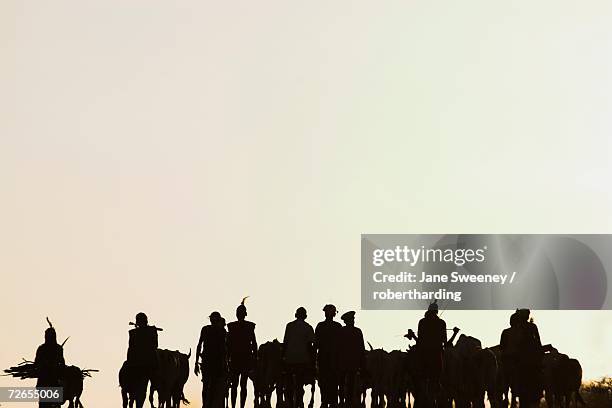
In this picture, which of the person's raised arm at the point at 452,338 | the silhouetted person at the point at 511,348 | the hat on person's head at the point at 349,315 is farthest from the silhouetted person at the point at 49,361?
the silhouetted person at the point at 511,348

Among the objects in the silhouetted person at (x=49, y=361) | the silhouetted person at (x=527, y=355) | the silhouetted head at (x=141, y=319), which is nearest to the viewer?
the silhouetted person at (x=49, y=361)

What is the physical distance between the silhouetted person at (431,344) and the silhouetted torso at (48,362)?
6.87m

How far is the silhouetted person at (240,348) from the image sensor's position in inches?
1067

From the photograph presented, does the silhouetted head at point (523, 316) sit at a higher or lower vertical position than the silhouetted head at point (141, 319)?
higher

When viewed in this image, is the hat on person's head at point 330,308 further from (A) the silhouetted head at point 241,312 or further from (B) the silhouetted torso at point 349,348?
(A) the silhouetted head at point 241,312

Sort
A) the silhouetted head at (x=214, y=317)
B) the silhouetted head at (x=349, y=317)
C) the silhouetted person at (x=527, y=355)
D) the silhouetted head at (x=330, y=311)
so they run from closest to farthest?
the silhouetted head at (x=349, y=317), the silhouetted head at (x=330, y=311), the silhouetted head at (x=214, y=317), the silhouetted person at (x=527, y=355)

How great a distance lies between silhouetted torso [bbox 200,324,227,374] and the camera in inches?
1065

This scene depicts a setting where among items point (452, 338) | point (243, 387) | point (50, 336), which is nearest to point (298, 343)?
point (243, 387)

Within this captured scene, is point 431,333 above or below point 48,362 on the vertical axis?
above

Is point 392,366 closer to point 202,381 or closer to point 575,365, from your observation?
Result: point 575,365

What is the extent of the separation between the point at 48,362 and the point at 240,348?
404 cm

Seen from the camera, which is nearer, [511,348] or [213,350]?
[213,350]

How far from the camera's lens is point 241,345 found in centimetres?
2708

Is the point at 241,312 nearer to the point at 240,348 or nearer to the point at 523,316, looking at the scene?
the point at 240,348
